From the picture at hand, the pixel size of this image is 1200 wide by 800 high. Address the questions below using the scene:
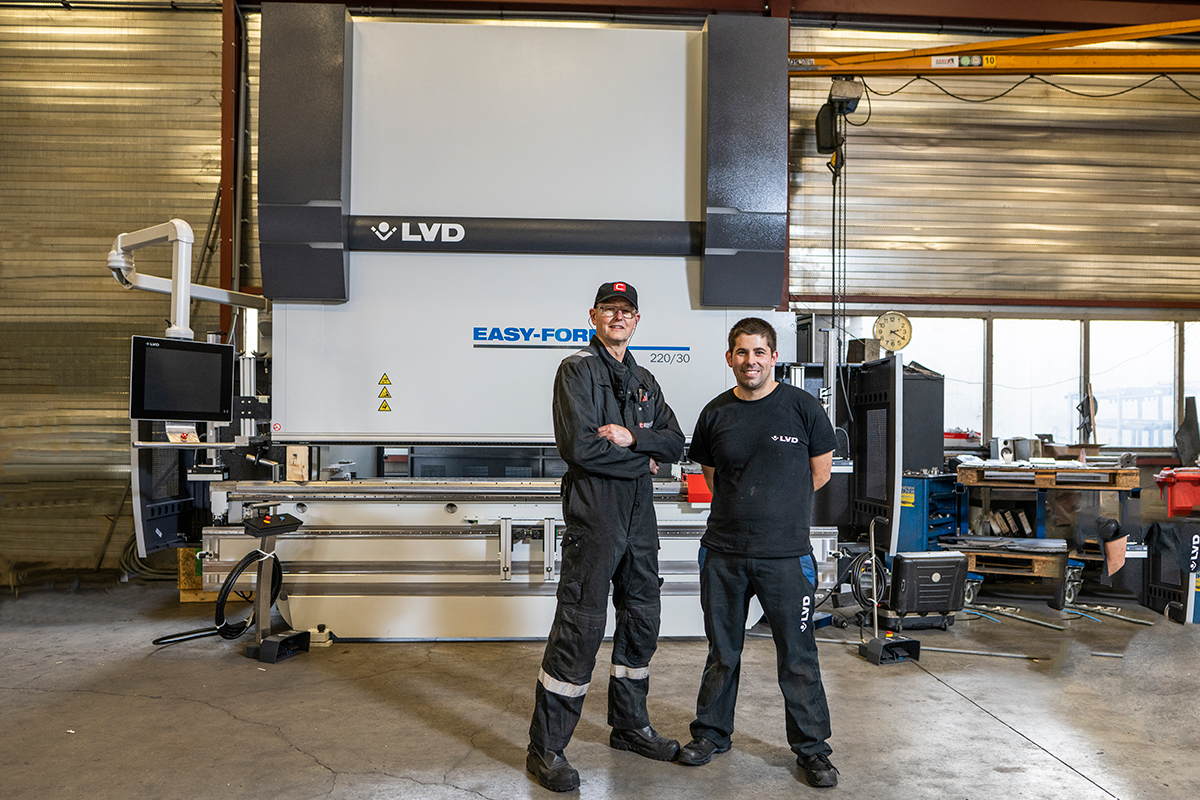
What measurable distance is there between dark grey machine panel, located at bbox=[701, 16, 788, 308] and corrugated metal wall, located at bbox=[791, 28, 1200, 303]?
2752 mm

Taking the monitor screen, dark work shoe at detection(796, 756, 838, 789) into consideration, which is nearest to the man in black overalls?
dark work shoe at detection(796, 756, 838, 789)

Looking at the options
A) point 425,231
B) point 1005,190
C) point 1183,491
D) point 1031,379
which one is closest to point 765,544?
point 425,231

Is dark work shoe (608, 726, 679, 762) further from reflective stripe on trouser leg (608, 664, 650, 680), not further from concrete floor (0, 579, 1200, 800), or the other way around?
reflective stripe on trouser leg (608, 664, 650, 680)

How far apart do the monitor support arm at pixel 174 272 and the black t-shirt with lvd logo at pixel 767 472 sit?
2816 mm

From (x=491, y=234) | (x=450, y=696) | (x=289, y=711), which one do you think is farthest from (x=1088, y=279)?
(x=289, y=711)

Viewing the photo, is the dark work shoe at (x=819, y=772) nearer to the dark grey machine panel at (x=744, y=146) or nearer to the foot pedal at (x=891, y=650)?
the foot pedal at (x=891, y=650)

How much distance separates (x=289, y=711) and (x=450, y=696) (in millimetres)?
668

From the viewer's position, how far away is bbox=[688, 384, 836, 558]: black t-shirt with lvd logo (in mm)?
2500

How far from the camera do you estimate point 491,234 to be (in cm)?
389

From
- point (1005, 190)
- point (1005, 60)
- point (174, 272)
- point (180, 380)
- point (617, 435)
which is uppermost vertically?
point (1005, 60)

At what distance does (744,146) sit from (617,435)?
2.13 m

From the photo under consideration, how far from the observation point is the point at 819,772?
8.11 ft

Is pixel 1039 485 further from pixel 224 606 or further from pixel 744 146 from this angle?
pixel 224 606

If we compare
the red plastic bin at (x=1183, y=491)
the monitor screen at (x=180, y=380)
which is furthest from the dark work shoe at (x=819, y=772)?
the red plastic bin at (x=1183, y=491)
